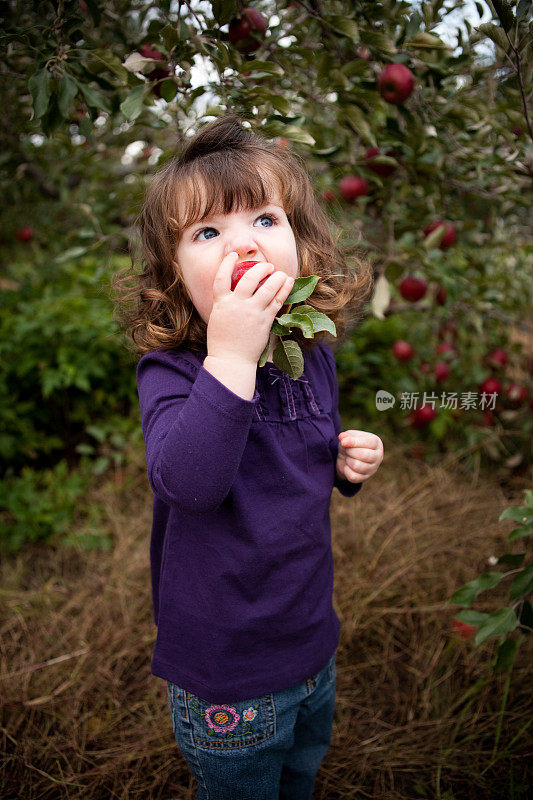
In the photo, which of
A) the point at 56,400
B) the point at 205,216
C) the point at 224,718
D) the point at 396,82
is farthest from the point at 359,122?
the point at 56,400

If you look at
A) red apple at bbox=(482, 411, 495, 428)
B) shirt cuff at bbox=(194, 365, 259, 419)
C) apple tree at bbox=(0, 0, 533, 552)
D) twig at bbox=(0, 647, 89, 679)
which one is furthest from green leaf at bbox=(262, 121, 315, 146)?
red apple at bbox=(482, 411, 495, 428)

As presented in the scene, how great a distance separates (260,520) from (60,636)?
129cm

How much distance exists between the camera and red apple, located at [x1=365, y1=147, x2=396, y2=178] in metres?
1.57

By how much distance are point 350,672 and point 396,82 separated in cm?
164

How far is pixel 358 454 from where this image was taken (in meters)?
0.99

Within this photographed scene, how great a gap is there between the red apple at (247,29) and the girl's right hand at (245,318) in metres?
0.80

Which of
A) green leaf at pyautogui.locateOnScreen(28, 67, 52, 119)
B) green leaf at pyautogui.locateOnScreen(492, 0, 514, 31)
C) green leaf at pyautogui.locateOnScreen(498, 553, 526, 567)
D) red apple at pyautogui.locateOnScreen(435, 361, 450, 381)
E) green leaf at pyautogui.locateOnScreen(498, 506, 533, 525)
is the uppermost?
green leaf at pyautogui.locateOnScreen(492, 0, 514, 31)

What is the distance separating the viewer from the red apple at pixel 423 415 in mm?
2564

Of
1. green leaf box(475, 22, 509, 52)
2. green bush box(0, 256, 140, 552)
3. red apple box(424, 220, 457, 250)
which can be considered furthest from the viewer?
green bush box(0, 256, 140, 552)

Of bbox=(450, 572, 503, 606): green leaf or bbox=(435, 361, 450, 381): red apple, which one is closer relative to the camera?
bbox=(450, 572, 503, 606): green leaf

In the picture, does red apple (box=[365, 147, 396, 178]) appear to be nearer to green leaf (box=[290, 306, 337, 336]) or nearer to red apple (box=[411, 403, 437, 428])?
green leaf (box=[290, 306, 337, 336])

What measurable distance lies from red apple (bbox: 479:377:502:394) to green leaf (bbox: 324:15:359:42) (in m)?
1.62

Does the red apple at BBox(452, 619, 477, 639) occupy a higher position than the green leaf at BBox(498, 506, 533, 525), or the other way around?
the green leaf at BBox(498, 506, 533, 525)

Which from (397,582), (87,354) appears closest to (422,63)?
(397,582)
